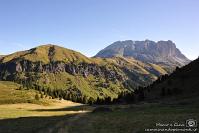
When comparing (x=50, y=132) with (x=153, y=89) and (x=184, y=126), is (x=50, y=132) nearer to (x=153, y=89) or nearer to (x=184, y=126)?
(x=184, y=126)

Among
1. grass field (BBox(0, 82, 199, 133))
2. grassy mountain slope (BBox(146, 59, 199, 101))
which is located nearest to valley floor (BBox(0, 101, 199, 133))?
grass field (BBox(0, 82, 199, 133))

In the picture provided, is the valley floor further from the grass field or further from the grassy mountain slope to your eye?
the grassy mountain slope

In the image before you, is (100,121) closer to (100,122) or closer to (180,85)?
(100,122)

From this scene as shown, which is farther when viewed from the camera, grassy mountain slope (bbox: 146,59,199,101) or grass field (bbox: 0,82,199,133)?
grassy mountain slope (bbox: 146,59,199,101)

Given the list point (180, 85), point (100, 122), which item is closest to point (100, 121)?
point (100, 122)

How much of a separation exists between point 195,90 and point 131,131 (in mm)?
95700

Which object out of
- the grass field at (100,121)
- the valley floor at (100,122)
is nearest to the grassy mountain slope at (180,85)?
the grass field at (100,121)

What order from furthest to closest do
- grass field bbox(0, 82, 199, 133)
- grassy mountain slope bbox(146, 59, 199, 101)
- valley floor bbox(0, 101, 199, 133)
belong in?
grassy mountain slope bbox(146, 59, 199, 101)
grass field bbox(0, 82, 199, 133)
valley floor bbox(0, 101, 199, 133)

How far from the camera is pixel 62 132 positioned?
40.1 metres

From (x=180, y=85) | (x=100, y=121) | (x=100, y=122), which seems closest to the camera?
(x=100, y=122)

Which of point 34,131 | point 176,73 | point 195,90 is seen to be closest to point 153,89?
point 176,73

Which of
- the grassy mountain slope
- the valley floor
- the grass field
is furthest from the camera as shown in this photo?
the grassy mountain slope

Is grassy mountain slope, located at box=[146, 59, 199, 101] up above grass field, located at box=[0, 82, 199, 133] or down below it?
above

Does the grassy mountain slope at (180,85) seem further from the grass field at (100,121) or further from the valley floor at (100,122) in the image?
the valley floor at (100,122)
